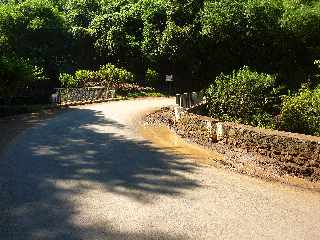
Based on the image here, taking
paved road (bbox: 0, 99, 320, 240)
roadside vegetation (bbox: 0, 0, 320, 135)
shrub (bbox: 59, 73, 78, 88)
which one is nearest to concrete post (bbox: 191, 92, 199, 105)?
roadside vegetation (bbox: 0, 0, 320, 135)

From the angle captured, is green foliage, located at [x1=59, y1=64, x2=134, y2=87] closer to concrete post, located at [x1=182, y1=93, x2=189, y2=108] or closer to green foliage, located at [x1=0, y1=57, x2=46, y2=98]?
green foliage, located at [x1=0, y1=57, x2=46, y2=98]

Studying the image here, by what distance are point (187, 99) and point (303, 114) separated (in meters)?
7.50

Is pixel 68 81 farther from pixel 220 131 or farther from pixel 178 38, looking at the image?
pixel 220 131

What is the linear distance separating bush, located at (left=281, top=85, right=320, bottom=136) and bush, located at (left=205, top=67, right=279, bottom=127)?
70.9 inches

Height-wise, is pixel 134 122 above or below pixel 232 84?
below

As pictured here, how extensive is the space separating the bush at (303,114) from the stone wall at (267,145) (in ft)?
9.64

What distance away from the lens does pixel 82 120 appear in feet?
59.6

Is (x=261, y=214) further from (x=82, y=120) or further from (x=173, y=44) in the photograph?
(x=173, y=44)

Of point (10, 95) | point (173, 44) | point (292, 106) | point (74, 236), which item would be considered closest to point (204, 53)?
point (173, 44)

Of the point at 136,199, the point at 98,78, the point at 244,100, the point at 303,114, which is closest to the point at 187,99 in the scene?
the point at 244,100

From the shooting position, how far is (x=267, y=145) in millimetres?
10414

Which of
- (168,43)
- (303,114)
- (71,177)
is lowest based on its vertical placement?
(71,177)

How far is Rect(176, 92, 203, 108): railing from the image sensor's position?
761 inches

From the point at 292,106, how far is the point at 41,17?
103ft
